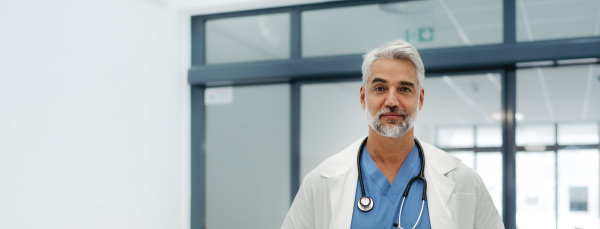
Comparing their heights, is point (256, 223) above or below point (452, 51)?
below

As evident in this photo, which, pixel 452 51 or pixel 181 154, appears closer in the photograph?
pixel 452 51

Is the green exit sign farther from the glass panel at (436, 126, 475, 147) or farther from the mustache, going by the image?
the mustache

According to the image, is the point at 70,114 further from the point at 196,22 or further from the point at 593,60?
the point at 593,60

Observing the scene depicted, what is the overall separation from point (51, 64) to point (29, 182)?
544 mm

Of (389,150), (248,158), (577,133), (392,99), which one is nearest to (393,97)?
A: (392,99)

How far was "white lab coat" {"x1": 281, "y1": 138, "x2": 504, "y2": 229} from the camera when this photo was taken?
1254 mm

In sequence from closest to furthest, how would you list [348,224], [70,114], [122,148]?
[348,224] → [70,114] → [122,148]

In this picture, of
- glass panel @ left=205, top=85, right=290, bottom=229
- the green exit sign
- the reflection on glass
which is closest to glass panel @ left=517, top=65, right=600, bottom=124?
the reflection on glass

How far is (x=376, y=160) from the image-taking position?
1.37m

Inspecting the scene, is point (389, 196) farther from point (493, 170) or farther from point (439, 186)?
point (493, 170)

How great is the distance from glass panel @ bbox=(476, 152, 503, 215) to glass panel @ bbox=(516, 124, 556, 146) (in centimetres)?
15

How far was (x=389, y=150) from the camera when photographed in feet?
4.33

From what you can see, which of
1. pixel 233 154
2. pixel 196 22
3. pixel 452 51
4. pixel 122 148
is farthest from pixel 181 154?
pixel 452 51

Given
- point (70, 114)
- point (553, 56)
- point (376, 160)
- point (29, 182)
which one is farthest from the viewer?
point (553, 56)
